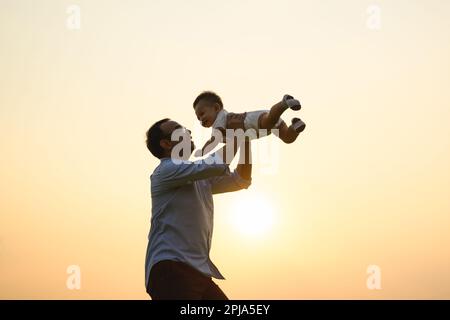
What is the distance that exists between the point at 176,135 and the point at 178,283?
129 cm

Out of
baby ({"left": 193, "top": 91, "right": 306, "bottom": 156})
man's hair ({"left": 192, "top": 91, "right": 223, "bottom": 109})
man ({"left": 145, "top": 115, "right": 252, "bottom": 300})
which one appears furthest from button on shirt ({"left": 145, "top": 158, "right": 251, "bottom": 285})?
man's hair ({"left": 192, "top": 91, "right": 223, "bottom": 109})

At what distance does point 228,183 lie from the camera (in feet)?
17.7

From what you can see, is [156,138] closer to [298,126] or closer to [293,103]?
[293,103]

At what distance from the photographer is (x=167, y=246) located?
4637 mm

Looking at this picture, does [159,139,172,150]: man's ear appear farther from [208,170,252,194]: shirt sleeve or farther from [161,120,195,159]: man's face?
[208,170,252,194]: shirt sleeve

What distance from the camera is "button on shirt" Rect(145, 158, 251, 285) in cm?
465

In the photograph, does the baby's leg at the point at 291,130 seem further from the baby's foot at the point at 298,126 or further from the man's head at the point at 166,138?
the man's head at the point at 166,138

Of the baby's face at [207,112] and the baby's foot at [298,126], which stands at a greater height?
the baby's face at [207,112]

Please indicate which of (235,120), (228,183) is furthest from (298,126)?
(228,183)

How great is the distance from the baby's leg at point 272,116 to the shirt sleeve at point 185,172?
1.73m

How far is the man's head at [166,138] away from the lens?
16.4 ft

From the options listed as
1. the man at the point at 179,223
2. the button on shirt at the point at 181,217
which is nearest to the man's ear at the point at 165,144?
the man at the point at 179,223
